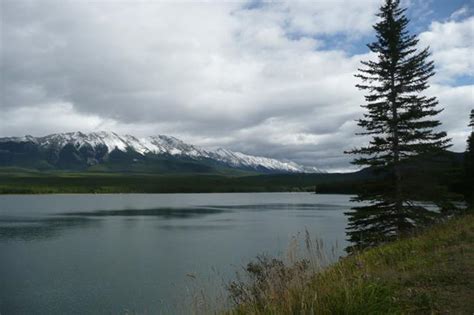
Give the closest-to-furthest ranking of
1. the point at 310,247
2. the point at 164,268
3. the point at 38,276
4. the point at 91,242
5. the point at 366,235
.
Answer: the point at 310,247, the point at 366,235, the point at 38,276, the point at 164,268, the point at 91,242

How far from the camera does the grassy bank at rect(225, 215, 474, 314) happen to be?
5.82m

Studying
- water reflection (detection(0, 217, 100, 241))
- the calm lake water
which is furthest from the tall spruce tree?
water reflection (detection(0, 217, 100, 241))

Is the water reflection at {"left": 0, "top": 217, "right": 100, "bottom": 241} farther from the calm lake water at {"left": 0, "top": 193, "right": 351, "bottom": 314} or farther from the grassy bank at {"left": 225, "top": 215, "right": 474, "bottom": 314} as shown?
the grassy bank at {"left": 225, "top": 215, "right": 474, "bottom": 314}

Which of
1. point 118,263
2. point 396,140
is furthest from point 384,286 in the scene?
point 118,263

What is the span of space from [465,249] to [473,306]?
156 inches

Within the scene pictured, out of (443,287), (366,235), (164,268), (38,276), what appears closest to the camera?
(443,287)

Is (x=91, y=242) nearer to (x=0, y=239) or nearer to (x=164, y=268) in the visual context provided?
(x=0, y=239)

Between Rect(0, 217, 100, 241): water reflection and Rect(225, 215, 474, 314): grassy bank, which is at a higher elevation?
Rect(225, 215, 474, 314): grassy bank

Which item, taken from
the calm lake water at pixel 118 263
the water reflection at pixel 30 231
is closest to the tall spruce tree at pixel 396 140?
the calm lake water at pixel 118 263

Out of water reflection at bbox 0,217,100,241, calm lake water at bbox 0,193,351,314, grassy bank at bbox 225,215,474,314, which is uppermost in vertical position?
grassy bank at bbox 225,215,474,314

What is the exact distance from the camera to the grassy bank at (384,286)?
19.1 ft

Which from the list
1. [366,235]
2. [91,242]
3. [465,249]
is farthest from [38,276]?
[465,249]

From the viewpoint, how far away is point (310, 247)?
827cm

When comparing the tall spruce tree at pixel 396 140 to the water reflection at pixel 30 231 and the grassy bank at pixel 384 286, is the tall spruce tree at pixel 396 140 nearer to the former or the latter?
the grassy bank at pixel 384 286
